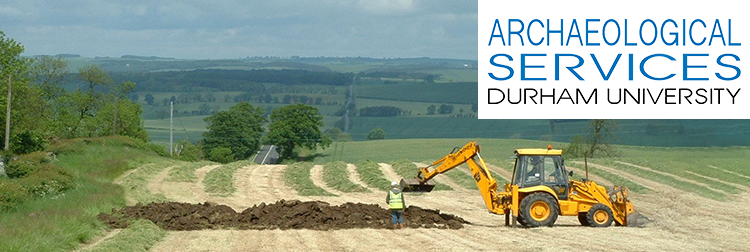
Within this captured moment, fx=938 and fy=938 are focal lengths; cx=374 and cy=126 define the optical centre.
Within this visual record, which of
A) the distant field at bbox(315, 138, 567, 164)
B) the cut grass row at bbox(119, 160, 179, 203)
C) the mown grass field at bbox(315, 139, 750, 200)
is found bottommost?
the distant field at bbox(315, 138, 567, 164)

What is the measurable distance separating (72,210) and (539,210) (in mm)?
12678

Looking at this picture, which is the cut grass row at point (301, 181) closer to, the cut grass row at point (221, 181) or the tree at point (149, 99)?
the cut grass row at point (221, 181)

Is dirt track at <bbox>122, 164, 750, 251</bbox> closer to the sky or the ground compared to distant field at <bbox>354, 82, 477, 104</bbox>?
closer to the ground

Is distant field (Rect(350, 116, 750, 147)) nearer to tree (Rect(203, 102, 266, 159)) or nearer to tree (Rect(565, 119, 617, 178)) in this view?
tree (Rect(565, 119, 617, 178))

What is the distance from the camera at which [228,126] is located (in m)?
98.5

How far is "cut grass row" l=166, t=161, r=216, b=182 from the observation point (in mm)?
43719

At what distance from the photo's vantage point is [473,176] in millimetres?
25766

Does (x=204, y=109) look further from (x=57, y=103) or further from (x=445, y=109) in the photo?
(x=57, y=103)

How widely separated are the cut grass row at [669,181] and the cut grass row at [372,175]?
40.9 ft

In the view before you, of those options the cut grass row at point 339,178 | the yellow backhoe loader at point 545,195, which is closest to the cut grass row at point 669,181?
the cut grass row at point 339,178

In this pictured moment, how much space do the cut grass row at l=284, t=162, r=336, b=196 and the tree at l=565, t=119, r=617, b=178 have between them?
23.4m

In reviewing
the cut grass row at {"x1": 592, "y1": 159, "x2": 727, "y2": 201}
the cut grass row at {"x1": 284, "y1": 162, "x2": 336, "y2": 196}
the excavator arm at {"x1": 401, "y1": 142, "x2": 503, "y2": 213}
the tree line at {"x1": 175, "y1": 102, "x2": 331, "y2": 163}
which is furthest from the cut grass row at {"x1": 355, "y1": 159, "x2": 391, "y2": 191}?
the tree line at {"x1": 175, "y1": 102, "x2": 331, "y2": 163}

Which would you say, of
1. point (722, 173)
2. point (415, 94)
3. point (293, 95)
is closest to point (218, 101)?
point (293, 95)

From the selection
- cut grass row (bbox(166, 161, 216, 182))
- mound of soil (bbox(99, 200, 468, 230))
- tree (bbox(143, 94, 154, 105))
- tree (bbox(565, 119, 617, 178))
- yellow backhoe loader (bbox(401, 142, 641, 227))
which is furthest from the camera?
tree (bbox(143, 94, 154, 105))
